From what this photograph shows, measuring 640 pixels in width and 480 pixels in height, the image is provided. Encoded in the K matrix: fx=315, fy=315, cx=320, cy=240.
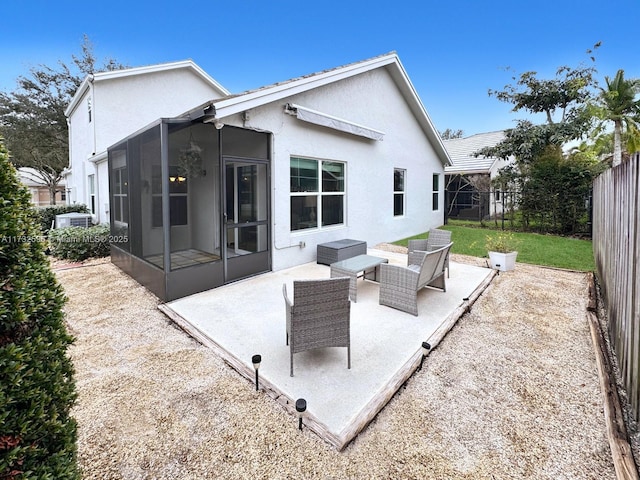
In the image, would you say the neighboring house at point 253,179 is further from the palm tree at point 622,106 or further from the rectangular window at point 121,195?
the palm tree at point 622,106

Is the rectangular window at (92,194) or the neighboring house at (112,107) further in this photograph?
the rectangular window at (92,194)

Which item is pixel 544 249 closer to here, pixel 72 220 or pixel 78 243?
pixel 78 243

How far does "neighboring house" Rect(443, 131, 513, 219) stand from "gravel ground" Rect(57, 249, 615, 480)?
14.4 meters

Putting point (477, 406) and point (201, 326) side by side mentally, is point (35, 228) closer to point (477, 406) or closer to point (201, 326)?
point (201, 326)

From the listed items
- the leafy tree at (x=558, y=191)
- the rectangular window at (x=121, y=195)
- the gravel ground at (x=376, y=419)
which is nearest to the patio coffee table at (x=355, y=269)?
the gravel ground at (x=376, y=419)

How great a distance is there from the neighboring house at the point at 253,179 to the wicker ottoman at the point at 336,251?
1.23 feet

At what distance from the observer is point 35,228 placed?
172 cm

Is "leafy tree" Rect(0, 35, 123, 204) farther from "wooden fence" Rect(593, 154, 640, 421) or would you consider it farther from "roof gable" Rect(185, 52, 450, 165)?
"wooden fence" Rect(593, 154, 640, 421)

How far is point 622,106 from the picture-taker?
13.7m

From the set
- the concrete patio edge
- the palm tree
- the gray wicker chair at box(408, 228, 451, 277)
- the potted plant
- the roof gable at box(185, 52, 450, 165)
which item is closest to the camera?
the concrete patio edge

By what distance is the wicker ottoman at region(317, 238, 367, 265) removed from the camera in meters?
7.83

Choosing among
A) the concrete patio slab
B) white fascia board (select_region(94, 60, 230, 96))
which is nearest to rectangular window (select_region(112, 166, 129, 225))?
the concrete patio slab

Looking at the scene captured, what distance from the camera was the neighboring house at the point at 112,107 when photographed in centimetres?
1180

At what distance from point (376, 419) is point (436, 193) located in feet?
46.1
